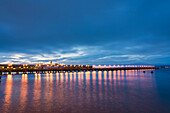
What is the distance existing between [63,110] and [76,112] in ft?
3.51

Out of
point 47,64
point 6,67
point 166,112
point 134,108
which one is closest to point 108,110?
point 134,108

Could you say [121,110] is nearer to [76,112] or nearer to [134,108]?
[134,108]

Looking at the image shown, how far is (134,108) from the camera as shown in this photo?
1094cm

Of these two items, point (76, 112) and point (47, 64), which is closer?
point (76, 112)

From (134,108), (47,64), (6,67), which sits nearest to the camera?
(134,108)

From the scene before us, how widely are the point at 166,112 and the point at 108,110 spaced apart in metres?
4.17

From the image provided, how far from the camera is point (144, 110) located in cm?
1053

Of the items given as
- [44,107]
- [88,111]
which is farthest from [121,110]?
[44,107]

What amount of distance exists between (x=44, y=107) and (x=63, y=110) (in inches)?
67.7

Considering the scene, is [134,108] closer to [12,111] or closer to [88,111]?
[88,111]

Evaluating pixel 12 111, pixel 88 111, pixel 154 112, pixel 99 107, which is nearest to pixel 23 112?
pixel 12 111

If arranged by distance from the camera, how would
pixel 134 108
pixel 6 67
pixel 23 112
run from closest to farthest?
pixel 23 112 < pixel 134 108 < pixel 6 67

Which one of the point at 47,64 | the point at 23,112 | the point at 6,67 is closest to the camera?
the point at 23,112

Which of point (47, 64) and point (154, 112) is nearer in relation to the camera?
point (154, 112)
